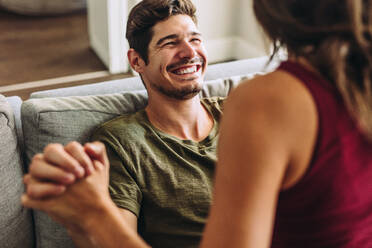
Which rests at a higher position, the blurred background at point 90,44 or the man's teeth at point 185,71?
the man's teeth at point 185,71

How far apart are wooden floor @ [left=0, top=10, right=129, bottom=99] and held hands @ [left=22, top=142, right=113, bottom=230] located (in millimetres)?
2641

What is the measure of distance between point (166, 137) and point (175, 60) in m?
0.30

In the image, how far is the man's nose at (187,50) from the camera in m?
1.70

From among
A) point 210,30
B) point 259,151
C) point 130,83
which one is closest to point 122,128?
point 130,83

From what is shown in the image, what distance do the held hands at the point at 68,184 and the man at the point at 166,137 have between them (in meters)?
0.51

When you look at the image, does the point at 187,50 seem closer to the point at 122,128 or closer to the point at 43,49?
the point at 122,128

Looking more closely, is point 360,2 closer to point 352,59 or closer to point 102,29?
point 352,59

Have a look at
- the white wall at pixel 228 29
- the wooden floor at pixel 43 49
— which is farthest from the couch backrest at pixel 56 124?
the white wall at pixel 228 29

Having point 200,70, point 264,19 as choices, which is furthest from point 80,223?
point 200,70

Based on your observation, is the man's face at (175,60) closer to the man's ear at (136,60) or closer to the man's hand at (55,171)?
the man's ear at (136,60)

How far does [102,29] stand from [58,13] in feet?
4.19

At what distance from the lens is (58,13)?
4.70 metres

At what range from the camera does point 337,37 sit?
2.08 feet

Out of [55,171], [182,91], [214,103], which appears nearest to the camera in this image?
[55,171]
